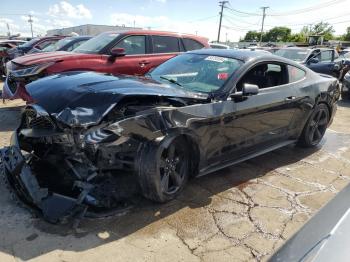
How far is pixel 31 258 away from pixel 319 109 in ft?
15.3

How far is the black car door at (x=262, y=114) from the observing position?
427cm

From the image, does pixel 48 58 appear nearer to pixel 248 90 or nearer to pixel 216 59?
pixel 216 59

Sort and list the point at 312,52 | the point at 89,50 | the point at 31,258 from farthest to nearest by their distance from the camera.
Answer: the point at 312,52, the point at 89,50, the point at 31,258

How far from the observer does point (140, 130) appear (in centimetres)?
334

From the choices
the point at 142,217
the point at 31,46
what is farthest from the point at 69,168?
the point at 31,46

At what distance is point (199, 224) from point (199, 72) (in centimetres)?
196

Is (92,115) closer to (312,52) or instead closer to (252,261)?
(252,261)

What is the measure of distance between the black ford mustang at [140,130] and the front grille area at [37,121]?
1 cm

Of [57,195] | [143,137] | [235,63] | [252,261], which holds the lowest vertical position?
[252,261]

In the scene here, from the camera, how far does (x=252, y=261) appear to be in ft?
9.78

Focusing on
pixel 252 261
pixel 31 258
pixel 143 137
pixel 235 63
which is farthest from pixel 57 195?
pixel 235 63

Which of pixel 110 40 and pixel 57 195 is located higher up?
pixel 110 40

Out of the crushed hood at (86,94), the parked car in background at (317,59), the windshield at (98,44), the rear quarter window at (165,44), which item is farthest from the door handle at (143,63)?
the parked car in background at (317,59)

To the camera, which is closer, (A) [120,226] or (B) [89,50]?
(A) [120,226]
